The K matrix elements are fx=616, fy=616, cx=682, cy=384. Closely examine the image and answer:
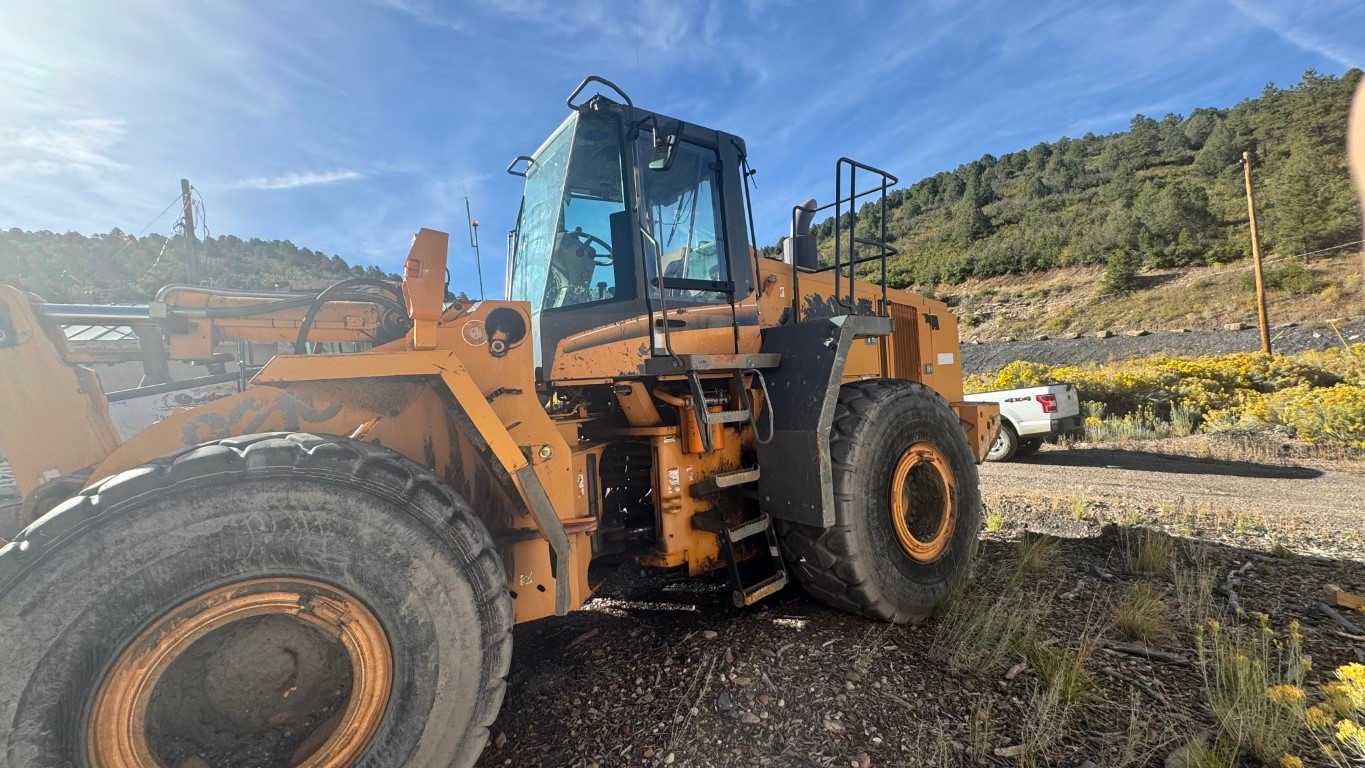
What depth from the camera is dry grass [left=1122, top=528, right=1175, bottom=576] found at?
4.12m

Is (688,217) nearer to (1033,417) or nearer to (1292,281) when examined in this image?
(1033,417)

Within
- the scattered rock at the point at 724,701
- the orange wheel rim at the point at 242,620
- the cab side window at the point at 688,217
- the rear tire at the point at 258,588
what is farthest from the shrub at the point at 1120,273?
the orange wheel rim at the point at 242,620

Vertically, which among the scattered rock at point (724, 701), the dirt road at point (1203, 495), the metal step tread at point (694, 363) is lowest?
the dirt road at point (1203, 495)

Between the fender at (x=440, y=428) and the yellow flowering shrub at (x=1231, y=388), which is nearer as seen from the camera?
the fender at (x=440, y=428)

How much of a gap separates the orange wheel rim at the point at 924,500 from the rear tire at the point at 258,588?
2.43m

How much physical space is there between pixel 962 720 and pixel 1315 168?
160ft

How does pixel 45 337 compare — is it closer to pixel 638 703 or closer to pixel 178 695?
pixel 178 695

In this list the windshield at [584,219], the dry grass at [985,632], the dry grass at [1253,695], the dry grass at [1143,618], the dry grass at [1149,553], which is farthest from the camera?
the dry grass at [1149,553]

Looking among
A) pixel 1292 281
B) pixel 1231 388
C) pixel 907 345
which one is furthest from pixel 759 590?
pixel 1292 281

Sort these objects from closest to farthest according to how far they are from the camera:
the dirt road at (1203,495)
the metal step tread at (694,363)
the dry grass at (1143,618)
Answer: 1. the metal step tread at (694,363)
2. the dry grass at (1143,618)
3. the dirt road at (1203,495)

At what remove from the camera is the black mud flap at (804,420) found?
324 cm

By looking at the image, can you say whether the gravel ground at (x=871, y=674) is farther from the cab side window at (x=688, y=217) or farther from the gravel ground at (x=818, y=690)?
the cab side window at (x=688, y=217)

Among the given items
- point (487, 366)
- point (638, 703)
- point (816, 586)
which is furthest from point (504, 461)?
point (816, 586)

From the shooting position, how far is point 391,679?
75.9 inches
